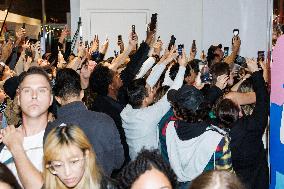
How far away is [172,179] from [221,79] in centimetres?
259

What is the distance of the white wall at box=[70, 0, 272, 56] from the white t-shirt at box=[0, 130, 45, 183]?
21.5ft

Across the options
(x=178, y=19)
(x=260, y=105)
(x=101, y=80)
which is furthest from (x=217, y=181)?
(x=178, y=19)

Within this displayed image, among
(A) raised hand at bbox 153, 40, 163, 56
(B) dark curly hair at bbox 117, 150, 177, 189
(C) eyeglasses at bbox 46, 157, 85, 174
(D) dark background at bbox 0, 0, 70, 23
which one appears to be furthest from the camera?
(D) dark background at bbox 0, 0, 70, 23

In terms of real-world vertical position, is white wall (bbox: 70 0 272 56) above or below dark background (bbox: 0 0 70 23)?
below

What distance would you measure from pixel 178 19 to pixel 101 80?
5.00 m

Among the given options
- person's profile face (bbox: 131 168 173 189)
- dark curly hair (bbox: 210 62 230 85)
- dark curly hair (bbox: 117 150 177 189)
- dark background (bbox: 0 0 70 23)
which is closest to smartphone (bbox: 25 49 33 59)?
dark curly hair (bbox: 210 62 230 85)

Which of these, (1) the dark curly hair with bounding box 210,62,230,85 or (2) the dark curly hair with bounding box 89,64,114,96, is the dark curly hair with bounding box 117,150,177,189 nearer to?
(2) the dark curly hair with bounding box 89,64,114,96

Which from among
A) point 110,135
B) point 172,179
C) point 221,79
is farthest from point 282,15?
point 172,179

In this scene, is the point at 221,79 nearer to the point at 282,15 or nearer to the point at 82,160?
the point at 82,160

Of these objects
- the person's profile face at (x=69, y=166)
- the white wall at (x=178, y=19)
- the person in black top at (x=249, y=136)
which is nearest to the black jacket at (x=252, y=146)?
the person in black top at (x=249, y=136)

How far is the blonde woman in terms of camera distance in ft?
8.02

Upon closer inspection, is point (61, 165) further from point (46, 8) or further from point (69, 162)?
point (46, 8)

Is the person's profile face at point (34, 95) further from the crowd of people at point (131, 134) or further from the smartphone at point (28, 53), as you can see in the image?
the smartphone at point (28, 53)

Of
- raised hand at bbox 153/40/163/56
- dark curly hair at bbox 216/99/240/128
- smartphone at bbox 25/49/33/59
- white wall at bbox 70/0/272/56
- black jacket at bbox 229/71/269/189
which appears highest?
white wall at bbox 70/0/272/56
